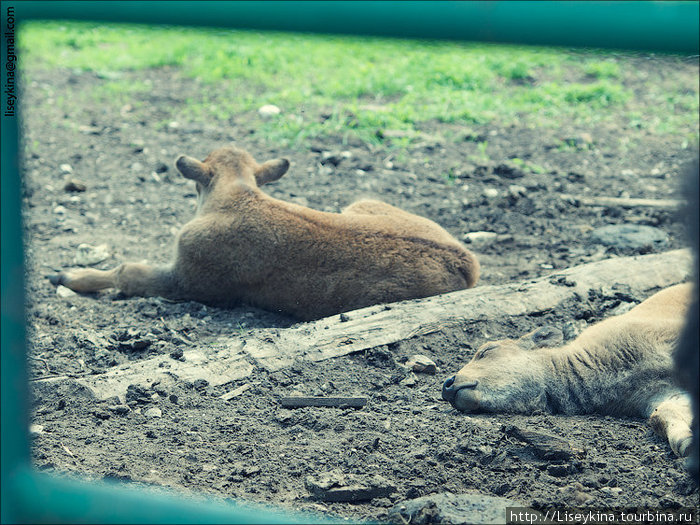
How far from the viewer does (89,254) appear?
695cm

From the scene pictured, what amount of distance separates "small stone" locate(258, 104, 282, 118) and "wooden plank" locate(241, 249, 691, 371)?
5114mm

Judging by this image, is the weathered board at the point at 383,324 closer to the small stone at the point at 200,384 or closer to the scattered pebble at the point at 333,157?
the small stone at the point at 200,384

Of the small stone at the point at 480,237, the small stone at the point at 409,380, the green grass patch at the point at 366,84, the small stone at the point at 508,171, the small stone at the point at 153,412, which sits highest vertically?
the green grass patch at the point at 366,84

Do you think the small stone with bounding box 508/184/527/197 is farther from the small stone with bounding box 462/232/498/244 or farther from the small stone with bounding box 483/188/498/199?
the small stone with bounding box 462/232/498/244

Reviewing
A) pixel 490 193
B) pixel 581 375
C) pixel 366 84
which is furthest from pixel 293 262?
pixel 366 84

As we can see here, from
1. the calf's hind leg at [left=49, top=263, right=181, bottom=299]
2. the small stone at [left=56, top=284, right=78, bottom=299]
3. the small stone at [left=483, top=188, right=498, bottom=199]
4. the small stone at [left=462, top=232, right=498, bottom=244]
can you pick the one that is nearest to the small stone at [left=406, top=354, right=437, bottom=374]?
the calf's hind leg at [left=49, top=263, right=181, bottom=299]

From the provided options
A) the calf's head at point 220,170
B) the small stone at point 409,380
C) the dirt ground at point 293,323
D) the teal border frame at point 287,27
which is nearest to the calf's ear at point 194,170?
the calf's head at point 220,170

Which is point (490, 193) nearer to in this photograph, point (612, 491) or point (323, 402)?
point (323, 402)

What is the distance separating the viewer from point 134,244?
7281 mm

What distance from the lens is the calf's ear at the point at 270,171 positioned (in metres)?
6.79

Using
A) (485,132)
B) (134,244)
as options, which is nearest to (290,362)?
(134,244)

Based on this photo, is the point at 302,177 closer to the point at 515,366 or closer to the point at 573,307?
the point at 573,307

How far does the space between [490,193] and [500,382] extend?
4.22 m

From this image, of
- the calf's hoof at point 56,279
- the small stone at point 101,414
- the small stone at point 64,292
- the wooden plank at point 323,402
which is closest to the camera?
the small stone at point 101,414
